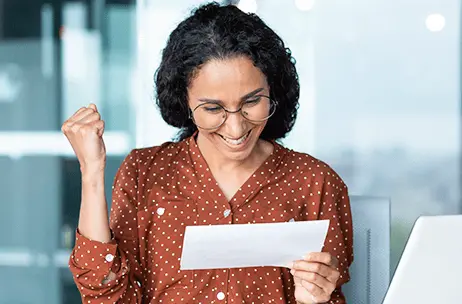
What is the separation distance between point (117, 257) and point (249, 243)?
1.21ft

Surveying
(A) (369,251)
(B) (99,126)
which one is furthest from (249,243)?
(A) (369,251)

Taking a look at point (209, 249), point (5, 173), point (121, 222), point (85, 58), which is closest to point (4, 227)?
point (5, 173)

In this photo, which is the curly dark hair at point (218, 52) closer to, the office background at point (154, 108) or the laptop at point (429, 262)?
the laptop at point (429, 262)

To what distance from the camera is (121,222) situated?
1922 millimetres

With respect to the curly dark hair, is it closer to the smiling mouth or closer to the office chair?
the smiling mouth

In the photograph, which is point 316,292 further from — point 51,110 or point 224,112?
point 51,110

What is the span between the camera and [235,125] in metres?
1.79

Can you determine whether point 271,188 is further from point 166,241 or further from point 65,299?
point 65,299

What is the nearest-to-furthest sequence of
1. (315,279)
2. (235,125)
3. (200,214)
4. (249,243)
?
(249,243), (315,279), (235,125), (200,214)

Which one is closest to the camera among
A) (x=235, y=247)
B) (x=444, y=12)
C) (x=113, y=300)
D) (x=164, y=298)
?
(x=235, y=247)

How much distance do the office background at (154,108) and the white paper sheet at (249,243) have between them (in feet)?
7.52

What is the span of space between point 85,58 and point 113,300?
2.31 m

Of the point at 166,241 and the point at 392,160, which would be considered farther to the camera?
the point at 392,160

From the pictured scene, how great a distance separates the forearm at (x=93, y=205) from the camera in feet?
5.74
